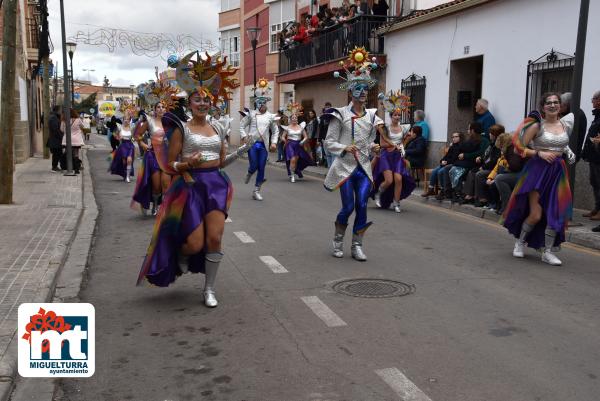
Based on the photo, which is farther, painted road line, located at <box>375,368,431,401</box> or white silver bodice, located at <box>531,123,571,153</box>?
white silver bodice, located at <box>531,123,571,153</box>

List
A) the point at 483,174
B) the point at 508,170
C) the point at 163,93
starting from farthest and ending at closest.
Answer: the point at 483,174 → the point at 508,170 → the point at 163,93

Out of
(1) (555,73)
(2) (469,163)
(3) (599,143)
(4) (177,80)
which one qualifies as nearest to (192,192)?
(4) (177,80)

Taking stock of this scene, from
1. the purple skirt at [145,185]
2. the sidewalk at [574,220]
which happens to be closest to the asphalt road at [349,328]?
the sidewalk at [574,220]

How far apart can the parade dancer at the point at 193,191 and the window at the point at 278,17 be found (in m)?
27.9

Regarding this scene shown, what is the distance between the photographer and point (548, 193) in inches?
295

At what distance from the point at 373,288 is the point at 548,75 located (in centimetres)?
847

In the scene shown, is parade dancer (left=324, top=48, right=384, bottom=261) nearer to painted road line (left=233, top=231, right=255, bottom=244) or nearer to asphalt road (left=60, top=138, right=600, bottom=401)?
asphalt road (left=60, top=138, right=600, bottom=401)

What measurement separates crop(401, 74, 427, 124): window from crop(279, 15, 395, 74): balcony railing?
203 cm

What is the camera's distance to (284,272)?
691 cm

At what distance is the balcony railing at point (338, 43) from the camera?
20406 millimetres

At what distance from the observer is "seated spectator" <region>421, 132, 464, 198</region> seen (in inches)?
497

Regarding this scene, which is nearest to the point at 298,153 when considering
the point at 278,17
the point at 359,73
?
the point at 359,73

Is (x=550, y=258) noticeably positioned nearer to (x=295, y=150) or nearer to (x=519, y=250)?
(x=519, y=250)

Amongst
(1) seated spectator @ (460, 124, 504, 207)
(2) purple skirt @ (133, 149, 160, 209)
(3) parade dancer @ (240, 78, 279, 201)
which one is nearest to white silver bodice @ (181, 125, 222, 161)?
(2) purple skirt @ (133, 149, 160, 209)
